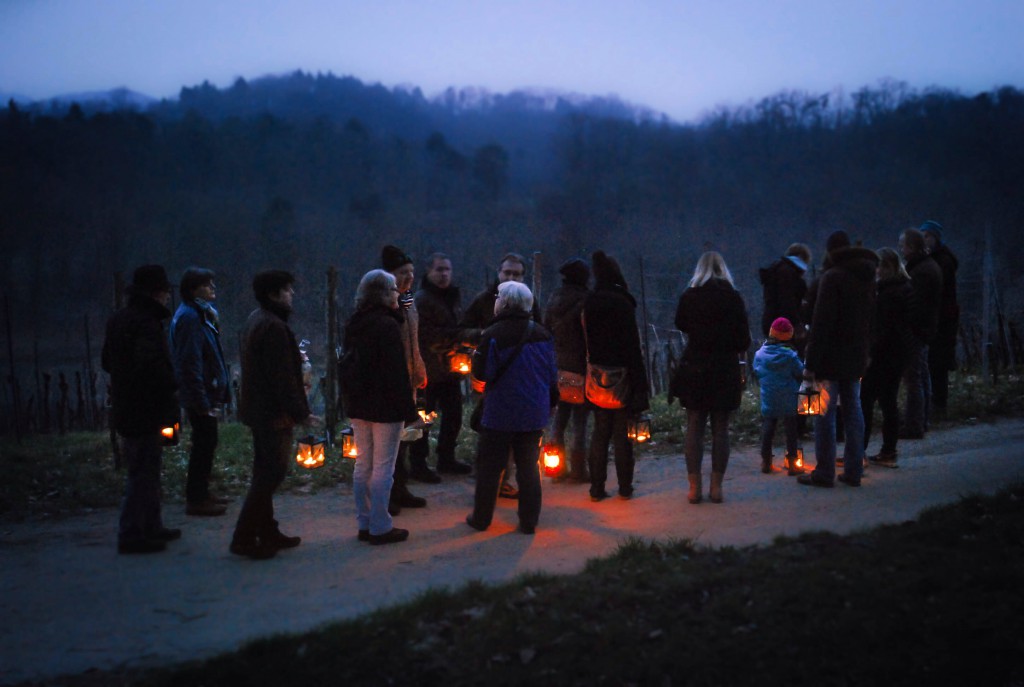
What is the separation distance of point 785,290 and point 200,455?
5937 millimetres

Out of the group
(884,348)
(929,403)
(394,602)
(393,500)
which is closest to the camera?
(394,602)

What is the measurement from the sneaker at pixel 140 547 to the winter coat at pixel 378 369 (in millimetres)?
1757

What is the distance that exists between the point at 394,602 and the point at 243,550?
1569 millimetres

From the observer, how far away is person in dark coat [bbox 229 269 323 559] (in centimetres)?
568

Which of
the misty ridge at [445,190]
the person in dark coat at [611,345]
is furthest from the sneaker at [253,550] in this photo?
the misty ridge at [445,190]

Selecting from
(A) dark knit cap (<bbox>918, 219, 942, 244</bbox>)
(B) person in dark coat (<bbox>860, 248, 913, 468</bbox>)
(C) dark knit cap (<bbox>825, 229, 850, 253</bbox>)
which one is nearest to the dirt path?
(B) person in dark coat (<bbox>860, 248, 913, 468</bbox>)

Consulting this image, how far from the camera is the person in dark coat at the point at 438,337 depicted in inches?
299

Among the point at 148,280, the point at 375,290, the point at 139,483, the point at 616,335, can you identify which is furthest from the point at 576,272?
the point at 139,483

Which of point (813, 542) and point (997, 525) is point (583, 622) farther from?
point (997, 525)

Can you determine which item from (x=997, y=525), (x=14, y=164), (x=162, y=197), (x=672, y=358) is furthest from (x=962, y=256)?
(x=14, y=164)

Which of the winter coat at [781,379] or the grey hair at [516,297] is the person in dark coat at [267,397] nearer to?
the grey hair at [516,297]

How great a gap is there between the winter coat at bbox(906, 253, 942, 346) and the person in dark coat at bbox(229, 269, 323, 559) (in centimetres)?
594

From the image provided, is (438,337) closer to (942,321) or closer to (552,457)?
(552,457)

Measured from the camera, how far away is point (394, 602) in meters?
4.81
